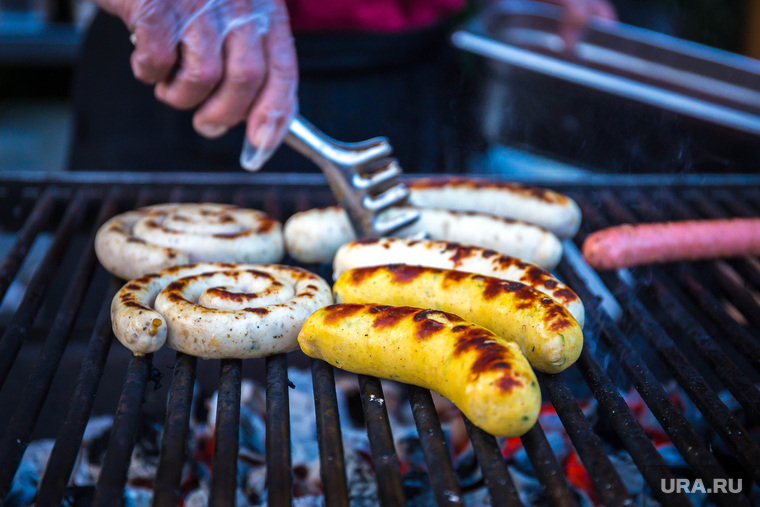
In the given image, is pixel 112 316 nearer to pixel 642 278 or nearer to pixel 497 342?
pixel 497 342

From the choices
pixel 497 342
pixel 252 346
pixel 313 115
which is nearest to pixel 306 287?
pixel 252 346

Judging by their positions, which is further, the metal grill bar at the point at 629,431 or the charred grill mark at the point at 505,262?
the charred grill mark at the point at 505,262

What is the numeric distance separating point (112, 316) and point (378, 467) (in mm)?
886

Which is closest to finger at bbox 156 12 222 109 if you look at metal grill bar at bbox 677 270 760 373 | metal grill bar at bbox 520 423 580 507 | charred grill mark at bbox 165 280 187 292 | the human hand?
charred grill mark at bbox 165 280 187 292

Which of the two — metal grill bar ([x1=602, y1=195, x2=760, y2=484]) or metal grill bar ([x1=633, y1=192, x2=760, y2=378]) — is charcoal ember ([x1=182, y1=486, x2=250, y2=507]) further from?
metal grill bar ([x1=633, y1=192, x2=760, y2=378])

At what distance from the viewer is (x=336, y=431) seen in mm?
1535

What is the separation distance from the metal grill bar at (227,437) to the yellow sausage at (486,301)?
0.42 metres

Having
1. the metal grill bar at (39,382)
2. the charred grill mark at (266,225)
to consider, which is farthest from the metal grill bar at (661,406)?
the metal grill bar at (39,382)

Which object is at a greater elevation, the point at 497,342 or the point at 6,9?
the point at 497,342

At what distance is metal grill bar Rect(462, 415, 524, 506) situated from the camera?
1.35m

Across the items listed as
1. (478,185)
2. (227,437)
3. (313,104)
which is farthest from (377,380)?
(313,104)

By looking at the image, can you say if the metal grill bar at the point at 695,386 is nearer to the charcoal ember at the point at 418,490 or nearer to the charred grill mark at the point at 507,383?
the charred grill mark at the point at 507,383

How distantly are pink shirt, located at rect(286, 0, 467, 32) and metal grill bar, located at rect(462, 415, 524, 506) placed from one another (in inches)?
87.8

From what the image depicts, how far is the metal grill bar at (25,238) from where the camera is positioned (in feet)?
6.74
